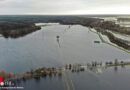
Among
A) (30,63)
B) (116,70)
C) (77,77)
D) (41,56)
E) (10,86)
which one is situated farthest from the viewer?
(41,56)

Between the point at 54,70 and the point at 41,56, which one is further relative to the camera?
the point at 41,56

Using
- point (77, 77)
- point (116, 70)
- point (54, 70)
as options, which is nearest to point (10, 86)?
point (54, 70)

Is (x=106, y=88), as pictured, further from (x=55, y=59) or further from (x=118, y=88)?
(x=55, y=59)

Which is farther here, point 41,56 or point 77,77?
point 41,56

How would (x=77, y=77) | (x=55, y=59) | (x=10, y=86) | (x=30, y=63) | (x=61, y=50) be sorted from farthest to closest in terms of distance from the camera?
(x=61, y=50), (x=55, y=59), (x=30, y=63), (x=77, y=77), (x=10, y=86)

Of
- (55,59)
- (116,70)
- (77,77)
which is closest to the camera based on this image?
(77,77)

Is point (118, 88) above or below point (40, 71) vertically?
below

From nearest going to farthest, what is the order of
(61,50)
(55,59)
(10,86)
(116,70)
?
(10,86) → (116,70) → (55,59) → (61,50)

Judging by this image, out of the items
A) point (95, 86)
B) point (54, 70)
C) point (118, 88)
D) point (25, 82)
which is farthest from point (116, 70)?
point (25, 82)

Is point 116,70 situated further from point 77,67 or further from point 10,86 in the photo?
point 10,86
